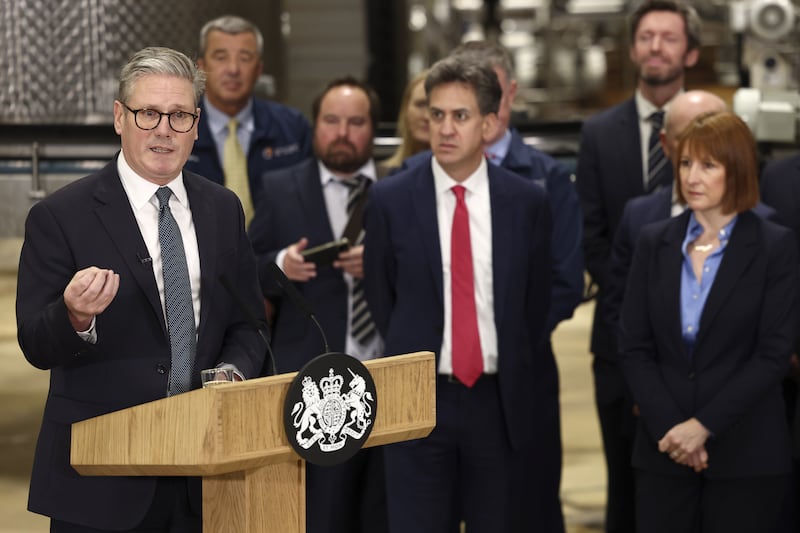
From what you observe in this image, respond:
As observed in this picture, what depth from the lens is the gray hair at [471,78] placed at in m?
3.83

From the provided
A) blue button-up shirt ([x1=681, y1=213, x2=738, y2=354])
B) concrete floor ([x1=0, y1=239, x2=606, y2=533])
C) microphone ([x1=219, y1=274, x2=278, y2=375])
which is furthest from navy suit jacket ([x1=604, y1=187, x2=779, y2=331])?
microphone ([x1=219, y1=274, x2=278, y2=375])

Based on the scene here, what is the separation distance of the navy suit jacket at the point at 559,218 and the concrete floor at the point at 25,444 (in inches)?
51.5

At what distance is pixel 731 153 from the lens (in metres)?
3.75

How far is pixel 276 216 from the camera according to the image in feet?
14.4

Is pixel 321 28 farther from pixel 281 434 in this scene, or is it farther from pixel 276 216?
pixel 281 434

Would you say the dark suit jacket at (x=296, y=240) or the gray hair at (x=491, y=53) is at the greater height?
the gray hair at (x=491, y=53)

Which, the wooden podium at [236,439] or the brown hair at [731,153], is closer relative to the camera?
the wooden podium at [236,439]

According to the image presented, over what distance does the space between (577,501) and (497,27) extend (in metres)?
10.6

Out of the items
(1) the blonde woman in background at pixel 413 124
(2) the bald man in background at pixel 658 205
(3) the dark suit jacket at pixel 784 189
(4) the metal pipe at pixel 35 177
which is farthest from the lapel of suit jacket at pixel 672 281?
(4) the metal pipe at pixel 35 177

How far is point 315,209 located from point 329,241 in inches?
4.4

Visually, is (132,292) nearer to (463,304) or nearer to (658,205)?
(463,304)

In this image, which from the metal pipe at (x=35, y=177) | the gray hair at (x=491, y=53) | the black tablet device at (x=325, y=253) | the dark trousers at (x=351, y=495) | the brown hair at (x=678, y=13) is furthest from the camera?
the metal pipe at (x=35, y=177)

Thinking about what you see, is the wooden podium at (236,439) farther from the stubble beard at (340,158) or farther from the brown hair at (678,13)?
the brown hair at (678,13)

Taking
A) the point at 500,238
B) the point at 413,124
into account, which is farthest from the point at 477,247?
the point at 413,124
